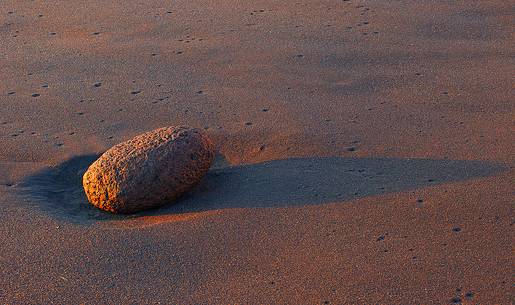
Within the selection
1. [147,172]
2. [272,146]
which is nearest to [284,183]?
[272,146]

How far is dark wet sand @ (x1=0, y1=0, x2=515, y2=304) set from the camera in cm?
353

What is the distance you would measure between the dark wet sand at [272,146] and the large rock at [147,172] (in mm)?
103

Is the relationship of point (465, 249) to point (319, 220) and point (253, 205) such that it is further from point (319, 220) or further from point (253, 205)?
point (253, 205)

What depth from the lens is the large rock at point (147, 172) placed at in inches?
165

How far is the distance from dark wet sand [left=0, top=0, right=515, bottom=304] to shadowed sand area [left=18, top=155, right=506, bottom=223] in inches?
0.5

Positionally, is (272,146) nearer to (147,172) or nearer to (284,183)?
(284,183)

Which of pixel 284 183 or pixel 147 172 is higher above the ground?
pixel 147 172

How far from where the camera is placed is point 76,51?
6.41m

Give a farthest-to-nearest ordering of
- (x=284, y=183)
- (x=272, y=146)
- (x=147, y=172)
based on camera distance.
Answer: (x=272, y=146) → (x=284, y=183) → (x=147, y=172)

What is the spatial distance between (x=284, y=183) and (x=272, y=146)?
563 millimetres

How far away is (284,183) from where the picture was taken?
432cm

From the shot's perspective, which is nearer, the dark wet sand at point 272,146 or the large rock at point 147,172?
the dark wet sand at point 272,146

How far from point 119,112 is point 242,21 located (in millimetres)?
1977

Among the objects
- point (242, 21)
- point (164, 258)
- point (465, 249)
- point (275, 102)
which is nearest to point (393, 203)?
point (465, 249)
